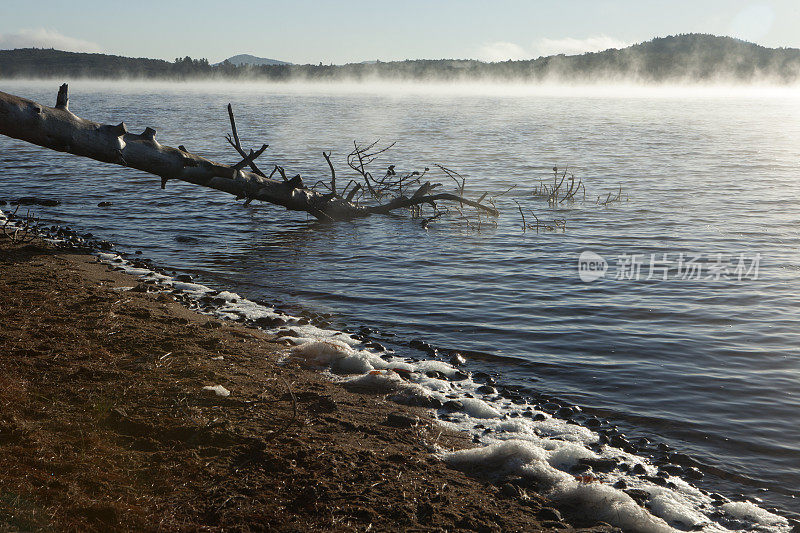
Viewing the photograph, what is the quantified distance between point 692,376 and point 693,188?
14.8 m

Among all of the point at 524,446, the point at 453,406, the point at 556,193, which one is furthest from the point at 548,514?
the point at 556,193

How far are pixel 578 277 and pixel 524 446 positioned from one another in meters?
6.60

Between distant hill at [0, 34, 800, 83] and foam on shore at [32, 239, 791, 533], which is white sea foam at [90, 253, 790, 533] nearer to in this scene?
foam on shore at [32, 239, 791, 533]

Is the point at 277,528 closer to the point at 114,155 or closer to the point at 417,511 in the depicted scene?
the point at 417,511

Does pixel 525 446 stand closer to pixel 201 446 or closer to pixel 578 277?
pixel 201 446

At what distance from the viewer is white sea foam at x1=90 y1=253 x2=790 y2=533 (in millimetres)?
5078

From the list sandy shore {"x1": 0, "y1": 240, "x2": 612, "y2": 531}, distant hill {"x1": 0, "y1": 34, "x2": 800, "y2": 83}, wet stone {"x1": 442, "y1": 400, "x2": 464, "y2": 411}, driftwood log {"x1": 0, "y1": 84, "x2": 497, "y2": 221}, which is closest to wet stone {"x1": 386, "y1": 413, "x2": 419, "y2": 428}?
sandy shore {"x1": 0, "y1": 240, "x2": 612, "y2": 531}

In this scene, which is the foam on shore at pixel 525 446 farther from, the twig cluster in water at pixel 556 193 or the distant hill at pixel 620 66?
the distant hill at pixel 620 66

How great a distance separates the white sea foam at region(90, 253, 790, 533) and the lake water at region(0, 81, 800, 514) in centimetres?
48

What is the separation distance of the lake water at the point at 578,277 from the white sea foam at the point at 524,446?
480 mm

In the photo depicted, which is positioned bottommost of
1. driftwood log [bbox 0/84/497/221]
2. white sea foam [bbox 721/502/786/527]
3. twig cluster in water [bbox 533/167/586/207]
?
white sea foam [bbox 721/502/786/527]

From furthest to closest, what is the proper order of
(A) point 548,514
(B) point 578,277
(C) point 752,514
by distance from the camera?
(B) point 578,277 < (C) point 752,514 < (A) point 548,514

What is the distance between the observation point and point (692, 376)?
7.86 metres

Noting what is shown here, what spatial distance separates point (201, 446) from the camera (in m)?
4.89
